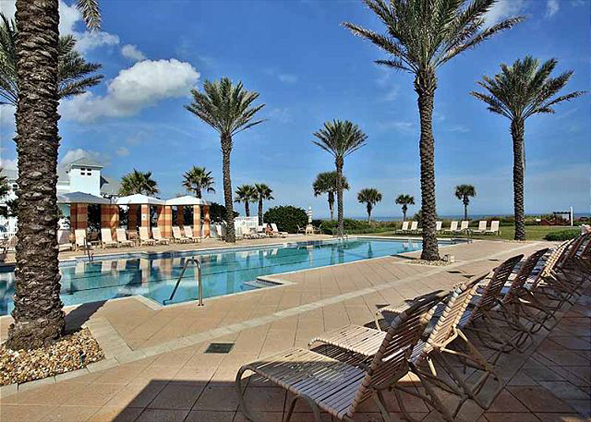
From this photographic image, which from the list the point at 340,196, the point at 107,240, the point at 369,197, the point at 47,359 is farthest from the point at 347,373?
the point at 369,197

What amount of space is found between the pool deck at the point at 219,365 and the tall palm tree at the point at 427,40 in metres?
5.76

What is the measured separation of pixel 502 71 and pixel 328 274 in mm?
15864

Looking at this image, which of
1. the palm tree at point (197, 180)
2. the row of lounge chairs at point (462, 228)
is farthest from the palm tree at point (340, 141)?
the palm tree at point (197, 180)

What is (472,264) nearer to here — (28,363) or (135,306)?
(135,306)

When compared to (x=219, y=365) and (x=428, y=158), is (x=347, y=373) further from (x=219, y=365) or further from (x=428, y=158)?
(x=428, y=158)

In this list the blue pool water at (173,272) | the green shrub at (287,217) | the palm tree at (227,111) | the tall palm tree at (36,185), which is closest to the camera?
the tall palm tree at (36,185)

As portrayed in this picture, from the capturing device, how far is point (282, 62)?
862 inches

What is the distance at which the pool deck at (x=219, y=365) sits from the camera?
2.72 meters

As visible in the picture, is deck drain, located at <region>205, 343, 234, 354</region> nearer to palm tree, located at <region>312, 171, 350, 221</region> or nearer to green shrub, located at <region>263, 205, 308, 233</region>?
green shrub, located at <region>263, 205, 308, 233</region>

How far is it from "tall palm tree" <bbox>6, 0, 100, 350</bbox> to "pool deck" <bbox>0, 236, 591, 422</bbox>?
2.61ft

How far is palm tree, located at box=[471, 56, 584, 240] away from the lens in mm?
17172

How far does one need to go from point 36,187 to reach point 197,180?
2984 centimetres

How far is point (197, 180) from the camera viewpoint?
33.1 metres

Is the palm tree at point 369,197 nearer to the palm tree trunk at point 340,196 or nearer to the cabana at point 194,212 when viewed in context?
the palm tree trunk at point 340,196
